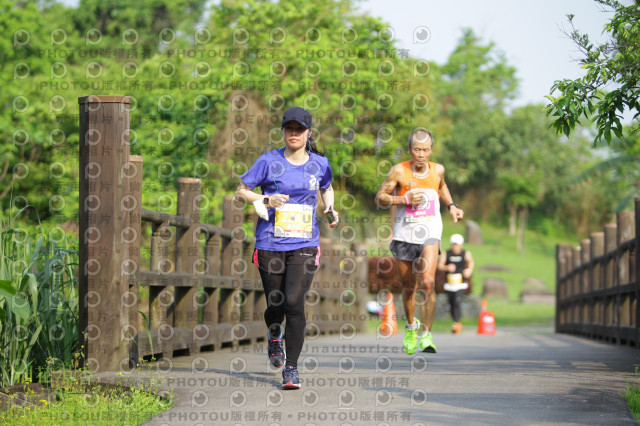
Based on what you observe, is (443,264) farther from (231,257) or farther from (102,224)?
(102,224)

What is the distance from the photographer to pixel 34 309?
5.84 metres

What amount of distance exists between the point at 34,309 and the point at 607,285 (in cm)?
883

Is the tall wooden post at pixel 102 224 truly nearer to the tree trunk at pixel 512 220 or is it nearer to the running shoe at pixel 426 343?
the running shoe at pixel 426 343

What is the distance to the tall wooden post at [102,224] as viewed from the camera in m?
6.16

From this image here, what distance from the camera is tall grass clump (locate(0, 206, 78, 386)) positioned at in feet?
19.1

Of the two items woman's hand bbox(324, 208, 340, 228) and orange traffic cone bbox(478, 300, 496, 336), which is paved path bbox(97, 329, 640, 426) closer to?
woman's hand bbox(324, 208, 340, 228)

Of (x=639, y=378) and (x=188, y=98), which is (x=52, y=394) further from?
(x=188, y=98)

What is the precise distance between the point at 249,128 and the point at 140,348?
1651cm

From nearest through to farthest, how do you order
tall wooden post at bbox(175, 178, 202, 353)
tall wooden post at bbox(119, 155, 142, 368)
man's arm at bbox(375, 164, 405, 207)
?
1. tall wooden post at bbox(119, 155, 142, 368)
2. tall wooden post at bbox(175, 178, 202, 353)
3. man's arm at bbox(375, 164, 405, 207)

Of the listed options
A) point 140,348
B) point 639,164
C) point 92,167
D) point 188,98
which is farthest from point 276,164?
point 639,164

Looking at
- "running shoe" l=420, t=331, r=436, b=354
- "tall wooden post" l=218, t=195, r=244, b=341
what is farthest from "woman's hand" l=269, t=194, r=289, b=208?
"tall wooden post" l=218, t=195, r=244, b=341

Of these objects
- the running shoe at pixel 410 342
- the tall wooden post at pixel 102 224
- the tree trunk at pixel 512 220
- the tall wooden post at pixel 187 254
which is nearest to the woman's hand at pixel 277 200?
the tall wooden post at pixel 102 224

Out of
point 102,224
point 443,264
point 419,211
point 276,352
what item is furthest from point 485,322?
point 102,224

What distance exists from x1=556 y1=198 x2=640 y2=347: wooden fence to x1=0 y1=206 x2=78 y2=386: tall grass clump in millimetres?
5621
